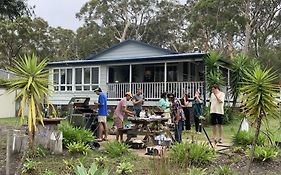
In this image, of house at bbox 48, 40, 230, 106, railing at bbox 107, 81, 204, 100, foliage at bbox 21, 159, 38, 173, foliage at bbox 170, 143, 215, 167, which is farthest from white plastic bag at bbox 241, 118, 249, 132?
railing at bbox 107, 81, 204, 100

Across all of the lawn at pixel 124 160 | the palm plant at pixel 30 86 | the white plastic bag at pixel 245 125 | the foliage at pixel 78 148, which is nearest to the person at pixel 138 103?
the white plastic bag at pixel 245 125

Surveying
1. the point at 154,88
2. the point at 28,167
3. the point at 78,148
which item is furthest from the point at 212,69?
the point at 28,167

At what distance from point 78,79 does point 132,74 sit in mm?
3723

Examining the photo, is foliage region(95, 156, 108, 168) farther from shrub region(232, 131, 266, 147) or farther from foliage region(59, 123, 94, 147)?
shrub region(232, 131, 266, 147)

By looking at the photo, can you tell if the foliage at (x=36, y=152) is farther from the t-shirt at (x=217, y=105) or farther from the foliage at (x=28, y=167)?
the t-shirt at (x=217, y=105)

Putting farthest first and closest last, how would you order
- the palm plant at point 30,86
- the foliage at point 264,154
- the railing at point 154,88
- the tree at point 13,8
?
the railing at point 154,88 < the tree at point 13,8 < the foliage at point 264,154 < the palm plant at point 30,86

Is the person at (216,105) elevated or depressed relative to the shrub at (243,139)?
elevated

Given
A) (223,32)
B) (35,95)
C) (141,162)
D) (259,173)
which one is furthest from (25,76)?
(223,32)

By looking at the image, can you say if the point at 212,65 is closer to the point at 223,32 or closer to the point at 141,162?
the point at 141,162

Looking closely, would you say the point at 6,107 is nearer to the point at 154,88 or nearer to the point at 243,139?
the point at 154,88

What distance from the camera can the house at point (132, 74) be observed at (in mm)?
21578

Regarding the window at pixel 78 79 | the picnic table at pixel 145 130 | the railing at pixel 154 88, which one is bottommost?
the picnic table at pixel 145 130

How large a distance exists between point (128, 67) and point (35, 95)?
60.7 ft

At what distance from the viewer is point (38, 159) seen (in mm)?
8680
